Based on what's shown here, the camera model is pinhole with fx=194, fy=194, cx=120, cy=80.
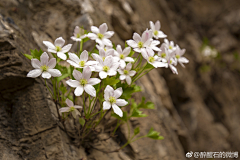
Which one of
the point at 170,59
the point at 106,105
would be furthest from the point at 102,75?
the point at 170,59

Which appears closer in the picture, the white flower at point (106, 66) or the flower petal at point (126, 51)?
the white flower at point (106, 66)

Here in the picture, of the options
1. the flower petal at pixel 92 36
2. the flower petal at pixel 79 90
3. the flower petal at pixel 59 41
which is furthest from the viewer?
the flower petal at pixel 92 36

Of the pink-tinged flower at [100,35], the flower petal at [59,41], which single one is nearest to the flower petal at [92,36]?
the pink-tinged flower at [100,35]

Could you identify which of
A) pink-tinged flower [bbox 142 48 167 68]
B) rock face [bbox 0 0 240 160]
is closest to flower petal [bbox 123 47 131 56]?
pink-tinged flower [bbox 142 48 167 68]

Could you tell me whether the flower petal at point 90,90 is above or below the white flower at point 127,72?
above

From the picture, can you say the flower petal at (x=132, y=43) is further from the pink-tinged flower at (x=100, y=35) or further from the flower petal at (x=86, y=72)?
the flower petal at (x=86, y=72)

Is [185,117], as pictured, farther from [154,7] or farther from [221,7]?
[221,7]

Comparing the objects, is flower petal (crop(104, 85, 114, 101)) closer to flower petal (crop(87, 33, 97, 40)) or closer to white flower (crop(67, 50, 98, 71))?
white flower (crop(67, 50, 98, 71))

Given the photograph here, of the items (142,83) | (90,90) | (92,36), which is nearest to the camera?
(90,90)

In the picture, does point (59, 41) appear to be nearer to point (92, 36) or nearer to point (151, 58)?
point (92, 36)
